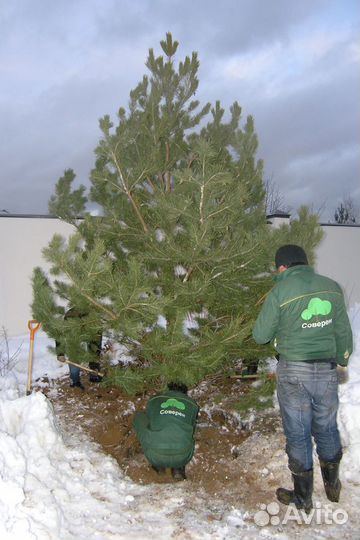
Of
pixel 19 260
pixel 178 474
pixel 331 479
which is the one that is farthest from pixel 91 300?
pixel 19 260

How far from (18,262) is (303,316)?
8.51m

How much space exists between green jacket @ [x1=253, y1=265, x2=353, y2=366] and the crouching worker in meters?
1.08

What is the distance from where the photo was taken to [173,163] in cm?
521

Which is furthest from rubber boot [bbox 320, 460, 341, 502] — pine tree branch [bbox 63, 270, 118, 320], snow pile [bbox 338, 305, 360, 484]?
pine tree branch [bbox 63, 270, 118, 320]

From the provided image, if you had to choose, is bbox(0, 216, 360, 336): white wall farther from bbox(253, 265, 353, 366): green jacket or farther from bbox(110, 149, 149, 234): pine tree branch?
bbox(253, 265, 353, 366): green jacket

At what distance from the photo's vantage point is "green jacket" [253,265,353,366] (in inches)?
136

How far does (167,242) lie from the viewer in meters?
4.38

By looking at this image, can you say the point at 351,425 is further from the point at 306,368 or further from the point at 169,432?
the point at 169,432

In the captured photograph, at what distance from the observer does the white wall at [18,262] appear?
34.1ft

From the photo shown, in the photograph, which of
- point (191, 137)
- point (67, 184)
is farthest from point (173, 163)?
point (67, 184)

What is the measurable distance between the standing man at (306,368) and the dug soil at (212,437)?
0.53 m

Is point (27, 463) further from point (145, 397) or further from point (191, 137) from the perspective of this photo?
point (191, 137)

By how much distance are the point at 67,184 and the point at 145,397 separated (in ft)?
9.55

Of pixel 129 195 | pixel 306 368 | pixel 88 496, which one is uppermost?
pixel 129 195
